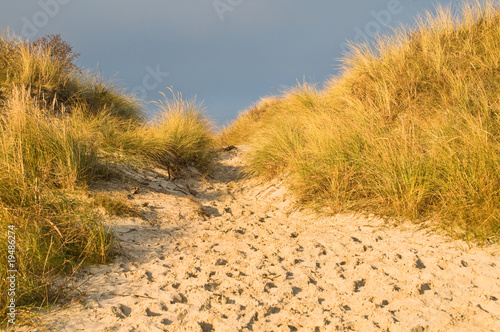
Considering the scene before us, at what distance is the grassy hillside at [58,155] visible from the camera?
2.30m

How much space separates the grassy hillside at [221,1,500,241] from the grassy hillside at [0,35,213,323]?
68.4 inches

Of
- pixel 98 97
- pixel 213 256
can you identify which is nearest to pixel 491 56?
pixel 213 256

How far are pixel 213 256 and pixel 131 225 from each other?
99 cm

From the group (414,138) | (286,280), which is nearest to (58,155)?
(286,280)

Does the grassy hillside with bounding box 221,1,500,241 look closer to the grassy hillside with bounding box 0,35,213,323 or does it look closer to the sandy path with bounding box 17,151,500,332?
the sandy path with bounding box 17,151,500,332

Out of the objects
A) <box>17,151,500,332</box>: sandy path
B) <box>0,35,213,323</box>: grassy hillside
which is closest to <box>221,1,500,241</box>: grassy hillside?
<box>17,151,500,332</box>: sandy path

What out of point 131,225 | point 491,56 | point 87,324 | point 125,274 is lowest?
point 87,324

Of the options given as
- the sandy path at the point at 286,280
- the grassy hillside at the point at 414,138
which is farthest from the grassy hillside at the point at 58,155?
the grassy hillside at the point at 414,138

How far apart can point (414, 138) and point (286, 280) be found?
2094 mm

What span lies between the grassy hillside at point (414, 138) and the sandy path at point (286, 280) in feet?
1.05

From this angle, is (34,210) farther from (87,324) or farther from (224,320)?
(224,320)

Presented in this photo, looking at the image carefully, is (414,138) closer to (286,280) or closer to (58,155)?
(286,280)

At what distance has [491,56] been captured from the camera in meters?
4.89

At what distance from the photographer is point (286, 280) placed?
261 centimetres
